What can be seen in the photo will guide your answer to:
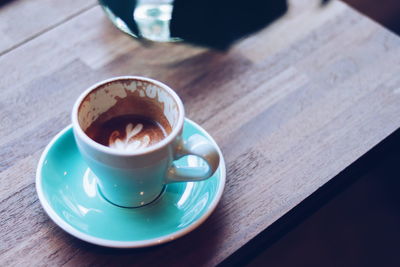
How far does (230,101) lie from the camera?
0.65 metres

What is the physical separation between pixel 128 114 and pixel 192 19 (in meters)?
0.24

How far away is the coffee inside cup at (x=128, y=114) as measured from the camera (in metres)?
0.51

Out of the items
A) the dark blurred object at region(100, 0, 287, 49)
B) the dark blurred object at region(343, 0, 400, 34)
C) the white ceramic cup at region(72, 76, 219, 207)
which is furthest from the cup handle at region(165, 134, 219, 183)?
the dark blurred object at region(343, 0, 400, 34)

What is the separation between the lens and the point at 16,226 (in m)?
0.51

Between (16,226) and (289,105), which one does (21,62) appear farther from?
(289,105)

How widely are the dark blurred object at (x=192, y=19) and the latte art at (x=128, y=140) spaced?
0.21 metres

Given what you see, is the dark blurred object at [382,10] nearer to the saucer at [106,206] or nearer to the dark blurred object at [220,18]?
the dark blurred object at [220,18]

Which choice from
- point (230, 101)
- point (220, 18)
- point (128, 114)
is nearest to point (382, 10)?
point (220, 18)

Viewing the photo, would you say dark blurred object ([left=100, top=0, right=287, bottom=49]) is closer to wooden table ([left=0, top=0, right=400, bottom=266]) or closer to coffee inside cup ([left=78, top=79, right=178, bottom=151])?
wooden table ([left=0, top=0, right=400, bottom=266])

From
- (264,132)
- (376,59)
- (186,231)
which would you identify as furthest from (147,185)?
(376,59)

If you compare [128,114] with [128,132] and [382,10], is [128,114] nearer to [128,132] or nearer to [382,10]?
[128,132]

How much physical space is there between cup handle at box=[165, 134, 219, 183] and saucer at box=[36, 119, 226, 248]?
30 millimetres

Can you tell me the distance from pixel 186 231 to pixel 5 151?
0.26m

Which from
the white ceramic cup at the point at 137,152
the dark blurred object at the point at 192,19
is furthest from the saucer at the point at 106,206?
the dark blurred object at the point at 192,19
